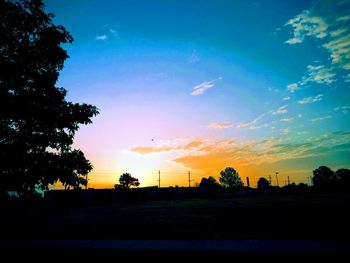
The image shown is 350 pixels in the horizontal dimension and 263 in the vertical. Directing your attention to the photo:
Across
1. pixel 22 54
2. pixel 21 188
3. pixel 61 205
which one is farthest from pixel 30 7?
pixel 61 205

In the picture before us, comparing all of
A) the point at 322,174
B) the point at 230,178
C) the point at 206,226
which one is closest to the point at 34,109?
the point at 206,226

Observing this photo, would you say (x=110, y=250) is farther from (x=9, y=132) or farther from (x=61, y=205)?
(x=61, y=205)

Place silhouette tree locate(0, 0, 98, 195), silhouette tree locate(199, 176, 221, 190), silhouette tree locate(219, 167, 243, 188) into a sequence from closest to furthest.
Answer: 1. silhouette tree locate(0, 0, 98, 195)
2. silhouette tree locate(199, 176, 221, 190)
3. silhouette tree locate(219, 167, 243, 188)

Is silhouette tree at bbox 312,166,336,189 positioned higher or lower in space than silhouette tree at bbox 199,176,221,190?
higher

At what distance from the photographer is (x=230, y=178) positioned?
158500 millimetres

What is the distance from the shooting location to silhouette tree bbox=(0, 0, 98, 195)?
773cm

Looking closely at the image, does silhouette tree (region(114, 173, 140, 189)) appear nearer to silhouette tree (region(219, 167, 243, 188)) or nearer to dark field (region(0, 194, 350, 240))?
silhouette tree (region(219, 167, 243, 188))

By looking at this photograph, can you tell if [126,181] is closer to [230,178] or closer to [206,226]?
[230,178]

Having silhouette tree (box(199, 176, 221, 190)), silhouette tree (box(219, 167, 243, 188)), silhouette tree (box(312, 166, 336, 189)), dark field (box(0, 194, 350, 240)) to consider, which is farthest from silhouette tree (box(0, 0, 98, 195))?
silhouette tree (box(312, 166, 336, 189))

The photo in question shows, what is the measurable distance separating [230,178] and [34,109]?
15787 cm

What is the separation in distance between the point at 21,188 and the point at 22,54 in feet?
14.1

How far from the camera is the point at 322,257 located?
3.48 metres

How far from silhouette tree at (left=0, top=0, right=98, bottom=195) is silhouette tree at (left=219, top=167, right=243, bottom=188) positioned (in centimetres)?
15576

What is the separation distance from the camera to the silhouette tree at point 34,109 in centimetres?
773
